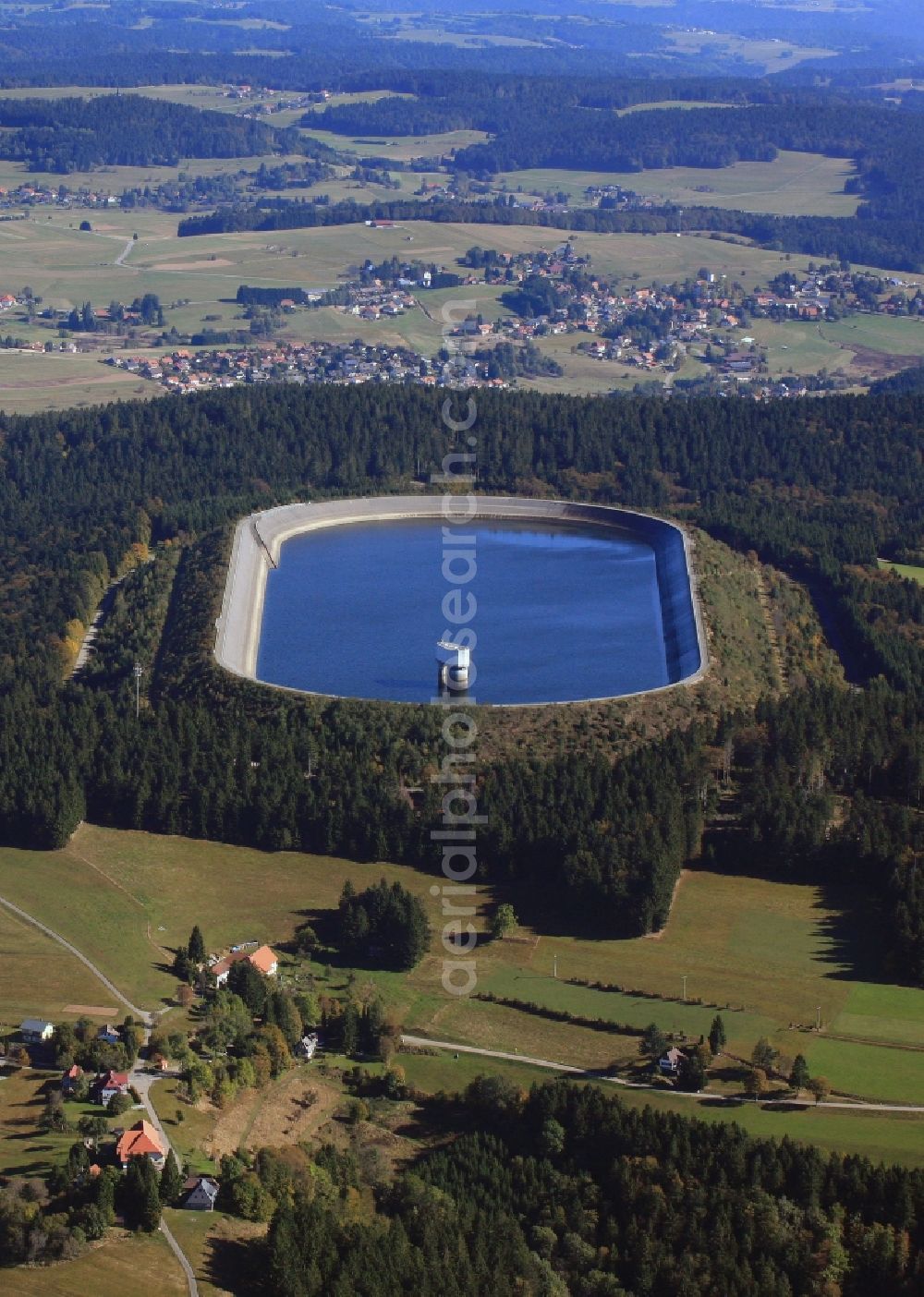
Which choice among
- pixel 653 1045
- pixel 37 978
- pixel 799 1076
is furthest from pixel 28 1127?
pixel 799 1076

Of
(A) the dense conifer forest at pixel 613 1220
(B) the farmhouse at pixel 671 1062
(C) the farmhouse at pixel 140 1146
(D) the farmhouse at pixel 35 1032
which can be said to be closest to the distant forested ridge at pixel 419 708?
(B) the farmhouse at pixel 671 1062

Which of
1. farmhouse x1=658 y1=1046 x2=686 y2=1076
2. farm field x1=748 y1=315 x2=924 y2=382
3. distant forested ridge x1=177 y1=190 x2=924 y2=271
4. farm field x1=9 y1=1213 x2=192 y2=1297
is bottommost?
farm field x1=748 y1=315 x2=924 y2=382

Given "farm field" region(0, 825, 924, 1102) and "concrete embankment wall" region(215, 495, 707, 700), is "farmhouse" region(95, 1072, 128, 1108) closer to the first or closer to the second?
"farm field" region(0, 825, 924, 1102)

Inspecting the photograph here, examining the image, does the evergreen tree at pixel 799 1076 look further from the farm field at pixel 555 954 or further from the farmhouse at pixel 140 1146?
the farmhouse at pixel 140 1146

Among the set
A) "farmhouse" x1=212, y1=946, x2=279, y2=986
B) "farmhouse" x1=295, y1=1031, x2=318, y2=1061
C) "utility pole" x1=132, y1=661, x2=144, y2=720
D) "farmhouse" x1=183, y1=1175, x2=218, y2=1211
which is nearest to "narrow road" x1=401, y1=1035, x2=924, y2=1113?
"farmhouse" x1=295, y1=1031, x2=318, y2=1061

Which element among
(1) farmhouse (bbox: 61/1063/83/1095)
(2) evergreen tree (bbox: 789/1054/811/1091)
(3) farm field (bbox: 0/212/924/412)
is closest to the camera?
(1) farmhouse (bbox: 61/1063/83/1095)

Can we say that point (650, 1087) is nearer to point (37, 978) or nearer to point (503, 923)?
point (503, 923)
